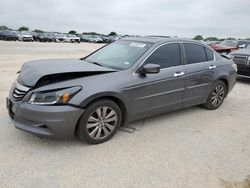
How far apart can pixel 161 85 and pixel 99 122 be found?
4.26ft

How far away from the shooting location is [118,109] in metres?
3.98

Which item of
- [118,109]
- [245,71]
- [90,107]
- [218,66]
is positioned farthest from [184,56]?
[245,71]

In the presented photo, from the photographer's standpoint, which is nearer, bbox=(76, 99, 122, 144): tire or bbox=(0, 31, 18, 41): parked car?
bbox=(76, 99, 122, 144): tire

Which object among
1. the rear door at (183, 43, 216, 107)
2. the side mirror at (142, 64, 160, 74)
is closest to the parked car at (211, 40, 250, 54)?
the rear door at (183, 43, 216, 107)

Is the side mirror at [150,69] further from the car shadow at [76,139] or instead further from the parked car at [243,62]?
the parked car at [243,62]

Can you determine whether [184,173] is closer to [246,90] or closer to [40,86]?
[40,86]

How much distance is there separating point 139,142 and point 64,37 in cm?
4767

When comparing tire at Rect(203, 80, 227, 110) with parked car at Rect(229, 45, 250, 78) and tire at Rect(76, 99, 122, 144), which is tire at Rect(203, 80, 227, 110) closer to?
tire at Rect(76, 99, 122, 144)

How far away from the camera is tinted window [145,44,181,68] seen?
4477mm

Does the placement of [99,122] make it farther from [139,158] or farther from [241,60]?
[241,60]

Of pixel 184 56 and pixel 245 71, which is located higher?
pixel 184 56

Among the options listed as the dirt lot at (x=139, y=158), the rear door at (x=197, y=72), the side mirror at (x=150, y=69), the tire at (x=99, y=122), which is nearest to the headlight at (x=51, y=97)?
the tire at (x=99, y=122)

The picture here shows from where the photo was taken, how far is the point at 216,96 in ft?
18.9

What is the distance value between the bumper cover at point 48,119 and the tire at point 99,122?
136 mm
